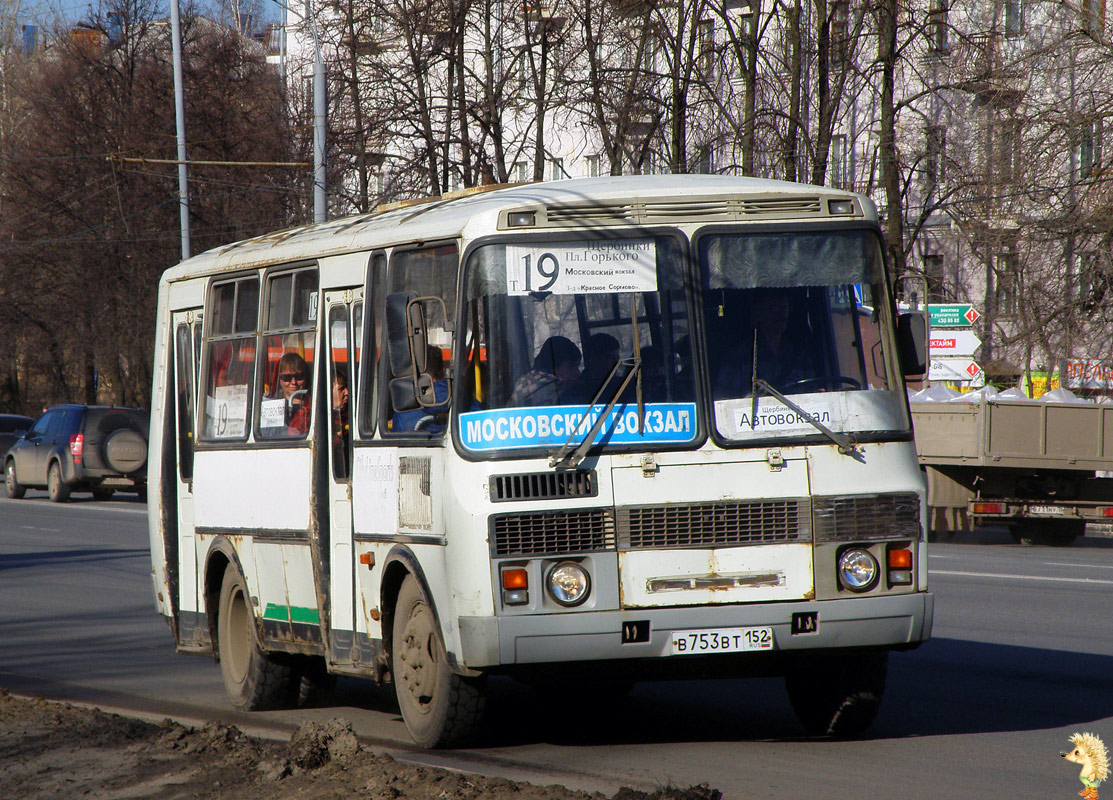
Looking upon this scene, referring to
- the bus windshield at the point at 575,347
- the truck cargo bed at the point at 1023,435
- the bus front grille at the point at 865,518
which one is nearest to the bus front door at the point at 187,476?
the bus windshield at the point at 575,347

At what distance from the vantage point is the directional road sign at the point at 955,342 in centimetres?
2491

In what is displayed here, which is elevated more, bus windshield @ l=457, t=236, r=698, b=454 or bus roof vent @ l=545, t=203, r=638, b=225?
bus roof vent @ l=545, t=203, r=638, b=225

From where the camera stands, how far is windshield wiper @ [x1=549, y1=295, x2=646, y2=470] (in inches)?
261

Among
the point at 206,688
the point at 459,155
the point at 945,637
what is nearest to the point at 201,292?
the point at 206,688

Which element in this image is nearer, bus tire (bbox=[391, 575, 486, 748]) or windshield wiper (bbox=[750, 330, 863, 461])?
windshield wiper (bbox=[750, 330, 863, 461])

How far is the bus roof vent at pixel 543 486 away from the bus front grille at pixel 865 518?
1016 mm

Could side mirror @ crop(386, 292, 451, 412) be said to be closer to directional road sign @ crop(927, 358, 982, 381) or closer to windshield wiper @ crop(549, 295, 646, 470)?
windshield wiper @ crop(549, 295, 646, 470)

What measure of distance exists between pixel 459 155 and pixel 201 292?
83.8 ft

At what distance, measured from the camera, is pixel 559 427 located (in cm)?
670

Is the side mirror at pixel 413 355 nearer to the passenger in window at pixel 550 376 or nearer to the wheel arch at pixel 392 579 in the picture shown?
the passenger in window at pixel 550 376

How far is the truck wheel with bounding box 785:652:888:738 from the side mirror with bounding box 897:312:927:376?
131 centimetres

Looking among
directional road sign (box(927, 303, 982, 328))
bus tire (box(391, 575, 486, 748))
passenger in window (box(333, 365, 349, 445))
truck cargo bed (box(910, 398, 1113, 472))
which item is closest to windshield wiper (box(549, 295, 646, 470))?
bus tire (box(391, 575, 486, 748))

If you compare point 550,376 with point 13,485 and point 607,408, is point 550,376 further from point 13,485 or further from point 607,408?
point 13,485

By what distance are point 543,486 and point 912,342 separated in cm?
193
